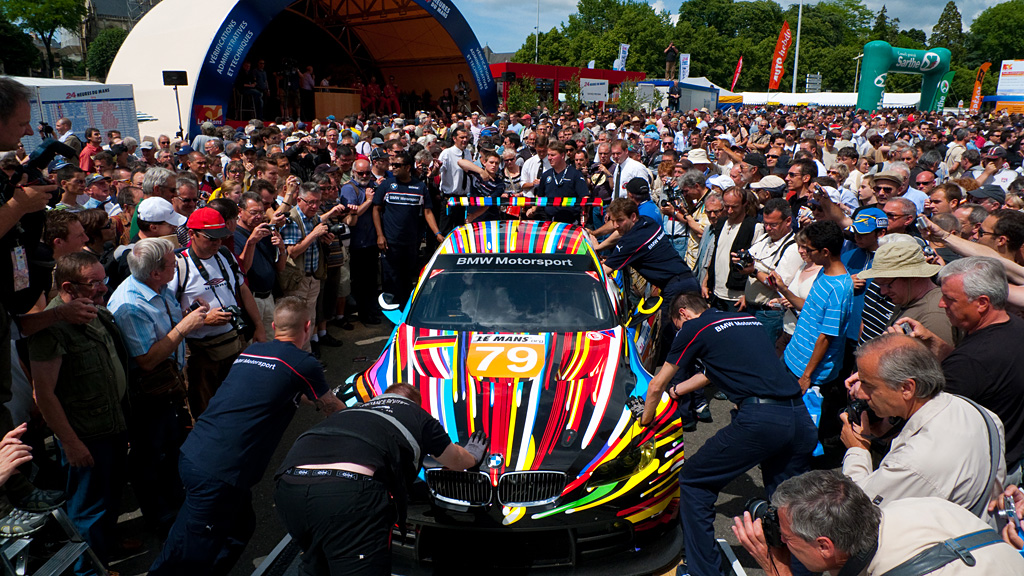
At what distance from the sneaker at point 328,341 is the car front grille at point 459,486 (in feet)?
14.6

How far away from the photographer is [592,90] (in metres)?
29.3

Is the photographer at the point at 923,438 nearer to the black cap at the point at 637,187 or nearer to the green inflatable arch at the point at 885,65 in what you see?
the black cap at the point at 637,187

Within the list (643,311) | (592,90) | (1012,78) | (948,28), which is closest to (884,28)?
(948,28)

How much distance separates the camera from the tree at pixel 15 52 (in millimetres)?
47688


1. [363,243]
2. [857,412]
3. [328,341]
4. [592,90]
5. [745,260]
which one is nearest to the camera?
[857,412]

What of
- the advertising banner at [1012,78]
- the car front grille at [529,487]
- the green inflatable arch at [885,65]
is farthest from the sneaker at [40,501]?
the advertising banner at [1012,78]

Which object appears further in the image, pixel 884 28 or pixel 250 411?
pixel 884 28

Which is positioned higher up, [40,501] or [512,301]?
[512,301]

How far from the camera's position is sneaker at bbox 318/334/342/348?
7.73 meters

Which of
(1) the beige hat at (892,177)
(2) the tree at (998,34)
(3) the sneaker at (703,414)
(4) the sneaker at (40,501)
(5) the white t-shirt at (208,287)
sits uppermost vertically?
(2) the tree at (998,34)

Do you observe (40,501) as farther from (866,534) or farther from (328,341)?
(328,341)

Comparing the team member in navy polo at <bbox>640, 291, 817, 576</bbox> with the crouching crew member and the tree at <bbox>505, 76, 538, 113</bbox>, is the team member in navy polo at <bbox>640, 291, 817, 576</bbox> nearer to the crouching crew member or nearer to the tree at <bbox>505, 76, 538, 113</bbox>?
the crouching crew member

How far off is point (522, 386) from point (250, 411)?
1.66 m

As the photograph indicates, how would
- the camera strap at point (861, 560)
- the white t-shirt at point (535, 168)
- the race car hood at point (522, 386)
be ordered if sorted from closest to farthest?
the camera strap at point (861, 560) → the race car hood at point (522, 386) → the white t-shirt at point (535, 168)
